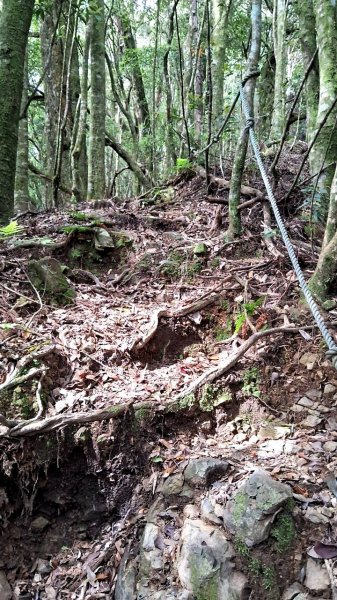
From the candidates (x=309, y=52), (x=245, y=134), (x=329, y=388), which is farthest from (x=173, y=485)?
(x=309, y=52)

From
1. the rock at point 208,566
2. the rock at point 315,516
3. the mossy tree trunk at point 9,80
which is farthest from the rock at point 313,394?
the mossy tree trunk at point 9,80

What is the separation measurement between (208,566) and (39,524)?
1.27m

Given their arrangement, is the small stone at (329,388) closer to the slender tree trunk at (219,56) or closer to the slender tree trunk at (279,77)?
the slender tree trunk at (219,56)

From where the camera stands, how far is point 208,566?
2.24 m

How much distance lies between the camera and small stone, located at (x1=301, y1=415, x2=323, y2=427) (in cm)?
281

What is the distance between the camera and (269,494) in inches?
90.9

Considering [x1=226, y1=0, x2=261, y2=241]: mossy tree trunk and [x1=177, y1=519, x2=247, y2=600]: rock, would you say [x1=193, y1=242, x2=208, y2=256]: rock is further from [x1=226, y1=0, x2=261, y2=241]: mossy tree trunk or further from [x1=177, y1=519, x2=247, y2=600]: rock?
[x1=177, y1=519, x2=247, y2=600]: rock

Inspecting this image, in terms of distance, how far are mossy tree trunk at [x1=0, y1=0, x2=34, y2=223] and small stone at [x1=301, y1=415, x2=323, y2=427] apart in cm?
361

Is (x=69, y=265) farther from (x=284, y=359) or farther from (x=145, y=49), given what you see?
(x=145, y=49)

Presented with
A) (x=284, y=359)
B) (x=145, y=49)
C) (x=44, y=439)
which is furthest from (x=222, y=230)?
(x=145, y=49)

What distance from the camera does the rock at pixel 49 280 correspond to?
408 cm

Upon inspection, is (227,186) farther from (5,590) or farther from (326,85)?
(5,590)

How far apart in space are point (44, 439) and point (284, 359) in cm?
175

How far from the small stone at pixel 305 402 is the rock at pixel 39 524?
1879mm
